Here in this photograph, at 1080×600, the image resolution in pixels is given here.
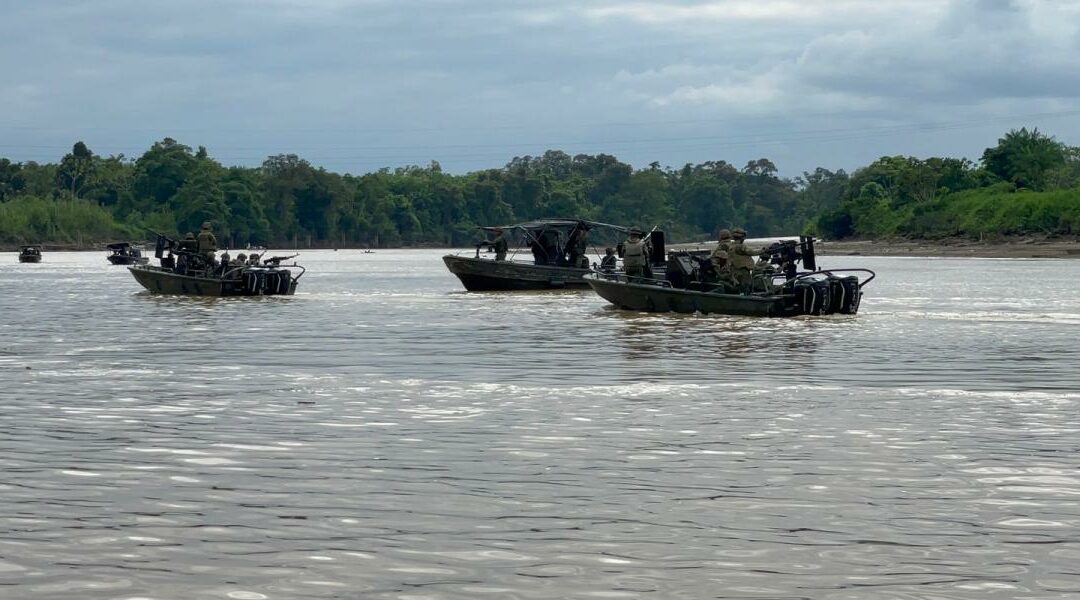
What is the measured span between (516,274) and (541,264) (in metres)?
1.62

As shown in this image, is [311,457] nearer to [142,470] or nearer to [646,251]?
[142,470]

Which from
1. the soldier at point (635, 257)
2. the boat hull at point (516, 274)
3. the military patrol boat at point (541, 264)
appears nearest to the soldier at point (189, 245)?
the boat hull at point (516, 274)

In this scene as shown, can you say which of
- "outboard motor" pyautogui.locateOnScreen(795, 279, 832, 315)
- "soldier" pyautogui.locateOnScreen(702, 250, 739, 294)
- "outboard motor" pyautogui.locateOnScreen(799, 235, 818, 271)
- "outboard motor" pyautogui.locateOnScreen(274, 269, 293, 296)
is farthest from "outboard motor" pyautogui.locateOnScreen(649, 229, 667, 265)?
"outboard motor" pyautogui.locateOnScreen(274, 269, 293, 296)

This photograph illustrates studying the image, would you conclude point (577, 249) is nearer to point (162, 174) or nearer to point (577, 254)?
point (577, 254)

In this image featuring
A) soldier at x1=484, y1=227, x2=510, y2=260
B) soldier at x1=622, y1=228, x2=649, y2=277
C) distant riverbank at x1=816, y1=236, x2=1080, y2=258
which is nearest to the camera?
soldier at x1=622, y1=228, x2=649, y2=277

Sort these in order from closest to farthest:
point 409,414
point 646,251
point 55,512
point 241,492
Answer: point 55,512, point 241,492, point 409,414, point 646,251

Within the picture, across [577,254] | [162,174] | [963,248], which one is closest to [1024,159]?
[963,248]

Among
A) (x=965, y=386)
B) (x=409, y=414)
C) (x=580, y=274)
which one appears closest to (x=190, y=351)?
(x=409, y=414)

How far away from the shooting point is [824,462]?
11719 mm

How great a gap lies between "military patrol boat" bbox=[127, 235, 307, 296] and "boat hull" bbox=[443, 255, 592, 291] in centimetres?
681

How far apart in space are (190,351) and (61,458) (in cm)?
1185

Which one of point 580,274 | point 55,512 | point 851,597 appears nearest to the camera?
point 851,597

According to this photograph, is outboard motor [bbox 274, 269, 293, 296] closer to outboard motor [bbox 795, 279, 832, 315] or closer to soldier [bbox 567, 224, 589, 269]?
soldier [bbox 567, 224, 589, 269]

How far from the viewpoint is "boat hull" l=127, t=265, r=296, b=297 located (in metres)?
42.9
